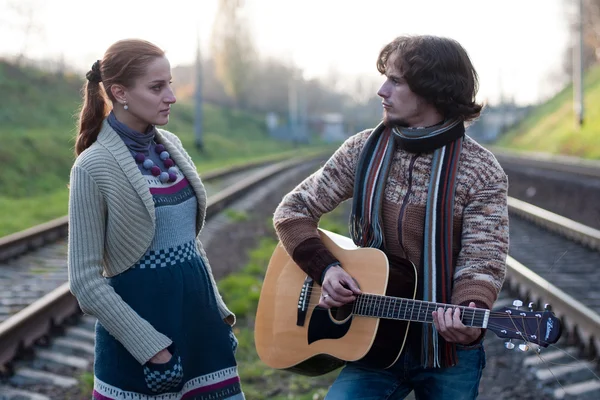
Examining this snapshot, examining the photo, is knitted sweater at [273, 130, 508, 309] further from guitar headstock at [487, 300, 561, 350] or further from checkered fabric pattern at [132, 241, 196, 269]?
checkered fabric pattern at [132, 241, 196, 269]

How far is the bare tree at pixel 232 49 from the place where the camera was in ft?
230

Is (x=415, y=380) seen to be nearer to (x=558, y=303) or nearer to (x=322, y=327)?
(x=322, y=327)

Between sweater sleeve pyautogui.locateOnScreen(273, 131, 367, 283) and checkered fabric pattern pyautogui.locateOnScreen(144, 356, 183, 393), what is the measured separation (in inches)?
23.8

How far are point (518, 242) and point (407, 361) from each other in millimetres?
7962

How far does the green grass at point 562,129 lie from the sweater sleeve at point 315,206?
86.7 feet

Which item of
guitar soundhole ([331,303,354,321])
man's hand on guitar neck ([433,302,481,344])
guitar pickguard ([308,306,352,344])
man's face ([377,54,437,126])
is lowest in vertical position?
guitar pickguard ([308,306,352,344])

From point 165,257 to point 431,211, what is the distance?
94 centimetres

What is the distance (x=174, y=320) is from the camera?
2.74 m

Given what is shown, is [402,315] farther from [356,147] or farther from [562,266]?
A: [562,266]

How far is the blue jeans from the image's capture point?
264 cm

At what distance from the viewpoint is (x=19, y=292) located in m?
7.39

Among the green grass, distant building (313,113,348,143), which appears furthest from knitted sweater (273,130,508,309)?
distant building (313,113,348,143)

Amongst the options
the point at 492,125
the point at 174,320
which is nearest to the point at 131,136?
the point at 174,320

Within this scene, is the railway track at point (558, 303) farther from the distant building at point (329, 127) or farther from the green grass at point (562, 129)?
the distant building at point (329, 127)
